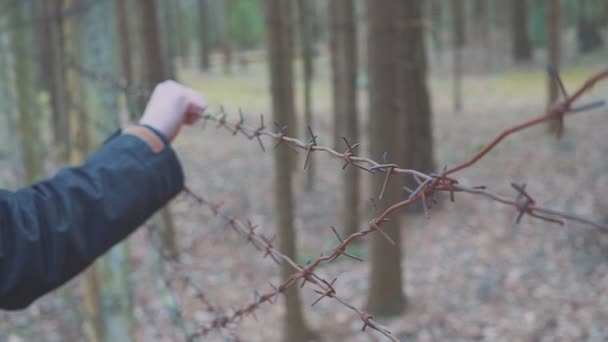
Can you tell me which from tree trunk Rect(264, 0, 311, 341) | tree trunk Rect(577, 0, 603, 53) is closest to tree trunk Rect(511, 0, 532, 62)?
tree trunk Rect(577, 0, 603, 53)

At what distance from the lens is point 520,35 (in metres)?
22.0

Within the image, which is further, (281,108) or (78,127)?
(281,108)

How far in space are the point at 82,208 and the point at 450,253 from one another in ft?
19.0

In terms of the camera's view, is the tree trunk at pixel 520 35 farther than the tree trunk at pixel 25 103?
Yes

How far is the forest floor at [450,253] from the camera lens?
5.18 m

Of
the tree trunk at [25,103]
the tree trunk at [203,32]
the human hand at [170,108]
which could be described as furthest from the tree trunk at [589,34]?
the human hand at [170,108]

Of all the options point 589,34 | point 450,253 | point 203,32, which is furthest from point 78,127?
point 203,32

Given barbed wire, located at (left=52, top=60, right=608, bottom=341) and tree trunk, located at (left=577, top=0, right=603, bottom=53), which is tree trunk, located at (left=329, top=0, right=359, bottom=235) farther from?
tree trunk, located at (left=577, top=0, right=603, bottom=53)

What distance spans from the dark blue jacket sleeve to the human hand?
3.4 inches

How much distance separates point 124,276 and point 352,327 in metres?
2.41

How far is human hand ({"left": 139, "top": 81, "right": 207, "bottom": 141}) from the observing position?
1.82 m

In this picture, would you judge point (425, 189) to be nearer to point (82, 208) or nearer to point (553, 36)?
point (82, 208)

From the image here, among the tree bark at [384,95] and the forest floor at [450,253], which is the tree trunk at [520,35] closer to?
the forest floor at [450,253]

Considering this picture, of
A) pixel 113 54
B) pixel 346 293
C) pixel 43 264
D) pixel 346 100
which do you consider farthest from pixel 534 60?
pixel 43 264
